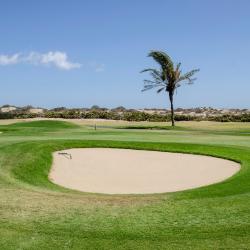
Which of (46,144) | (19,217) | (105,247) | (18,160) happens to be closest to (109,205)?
(19,217)

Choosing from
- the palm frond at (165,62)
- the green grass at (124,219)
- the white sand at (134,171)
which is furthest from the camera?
the palm frond at (165,62)

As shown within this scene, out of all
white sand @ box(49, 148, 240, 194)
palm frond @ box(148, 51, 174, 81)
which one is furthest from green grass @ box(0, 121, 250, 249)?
palm frond @ box(148, 51, 174, 81)

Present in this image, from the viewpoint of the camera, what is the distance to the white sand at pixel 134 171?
16078 millimetres

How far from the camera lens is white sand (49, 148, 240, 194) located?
16.1m

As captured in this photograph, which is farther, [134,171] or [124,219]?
[134,171]

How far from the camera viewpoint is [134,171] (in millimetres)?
18719

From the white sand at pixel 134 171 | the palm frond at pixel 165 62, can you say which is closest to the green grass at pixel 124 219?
the white sand at pixel 134 171

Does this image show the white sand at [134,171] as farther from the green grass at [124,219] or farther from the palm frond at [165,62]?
the palm frond at [165,62]

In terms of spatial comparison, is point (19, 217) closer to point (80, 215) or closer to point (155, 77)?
point (80, 215)

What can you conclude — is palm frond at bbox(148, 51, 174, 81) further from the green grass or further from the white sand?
the green grass

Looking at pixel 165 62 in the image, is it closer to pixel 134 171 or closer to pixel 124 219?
pixel 134 171

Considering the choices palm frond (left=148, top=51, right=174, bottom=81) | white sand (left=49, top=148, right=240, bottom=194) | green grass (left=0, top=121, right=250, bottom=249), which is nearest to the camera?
green grass (left=0, top=121, right=250, bottom=249)

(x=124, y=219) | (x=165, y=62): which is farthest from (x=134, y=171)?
(x=165, y=62)

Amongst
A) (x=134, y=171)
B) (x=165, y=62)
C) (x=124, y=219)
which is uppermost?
(x=165, y=62)
